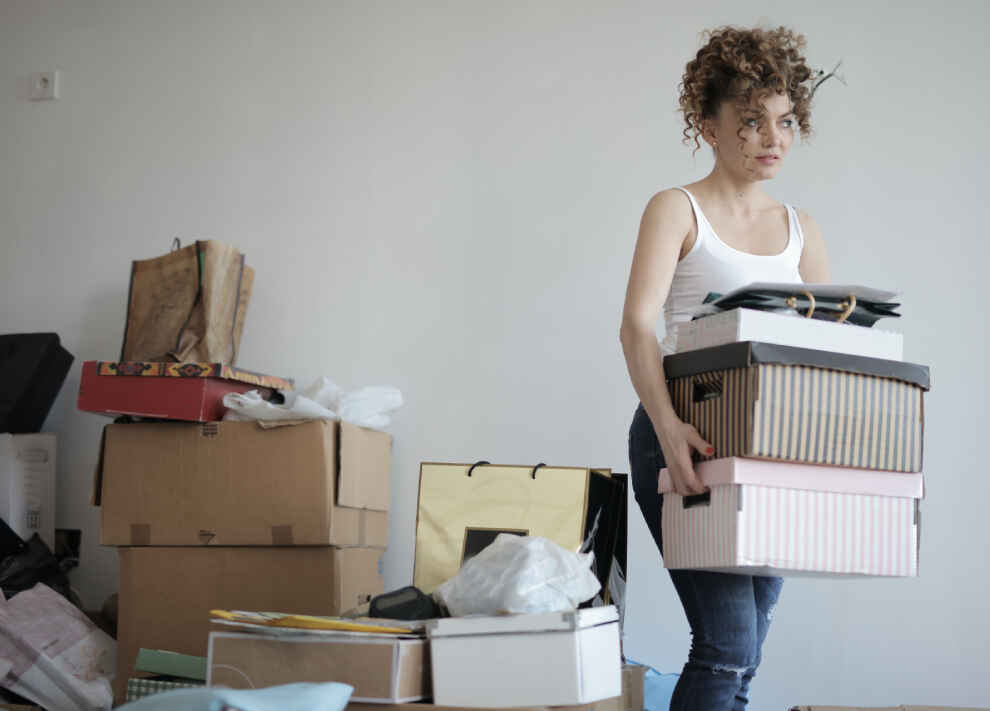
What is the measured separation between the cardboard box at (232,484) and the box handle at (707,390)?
1099mm

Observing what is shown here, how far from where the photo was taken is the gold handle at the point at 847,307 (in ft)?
4.16

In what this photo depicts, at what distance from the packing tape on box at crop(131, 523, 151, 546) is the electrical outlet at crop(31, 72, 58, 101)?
1.47 meters

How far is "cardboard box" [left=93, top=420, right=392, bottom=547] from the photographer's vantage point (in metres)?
2.18

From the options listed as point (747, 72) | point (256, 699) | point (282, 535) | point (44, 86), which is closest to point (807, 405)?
point (747, 72)

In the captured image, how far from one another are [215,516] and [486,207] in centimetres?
104

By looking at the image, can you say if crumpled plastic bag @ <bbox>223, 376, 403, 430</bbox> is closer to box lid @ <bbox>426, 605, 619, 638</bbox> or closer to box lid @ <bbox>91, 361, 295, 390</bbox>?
box lid @ <bbox>91, 361, 295, 390</bbox>

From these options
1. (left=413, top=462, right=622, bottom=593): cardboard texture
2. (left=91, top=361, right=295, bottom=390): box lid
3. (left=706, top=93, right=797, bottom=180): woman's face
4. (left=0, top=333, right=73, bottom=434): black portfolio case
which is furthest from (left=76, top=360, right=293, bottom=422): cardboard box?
(left=706, top=93, right=797, bottom=180): woman's face

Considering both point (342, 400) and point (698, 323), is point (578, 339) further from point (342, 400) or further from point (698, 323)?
point (698, 323)

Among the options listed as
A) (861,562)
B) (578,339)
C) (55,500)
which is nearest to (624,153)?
(578,339)

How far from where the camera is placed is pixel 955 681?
2.25 meters

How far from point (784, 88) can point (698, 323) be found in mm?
377

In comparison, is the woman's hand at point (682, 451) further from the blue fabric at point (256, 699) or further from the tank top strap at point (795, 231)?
the blue fabric at point (256, 699)

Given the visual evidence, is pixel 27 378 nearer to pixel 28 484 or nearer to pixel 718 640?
pixel 28 484

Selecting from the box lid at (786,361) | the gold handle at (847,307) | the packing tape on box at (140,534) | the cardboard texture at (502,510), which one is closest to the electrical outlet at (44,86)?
the packing tape on box at (140,534)
